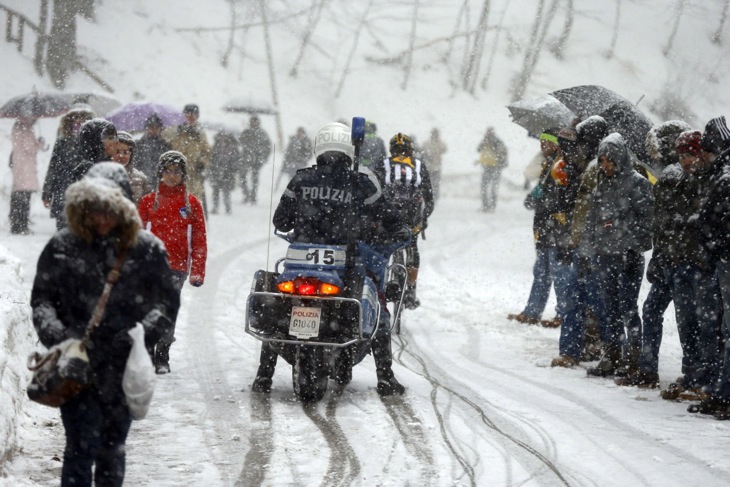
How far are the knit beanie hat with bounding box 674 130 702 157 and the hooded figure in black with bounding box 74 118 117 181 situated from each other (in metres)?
4.25

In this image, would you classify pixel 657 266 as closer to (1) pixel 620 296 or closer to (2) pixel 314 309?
(1) pixel 620 296

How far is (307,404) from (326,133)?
79.3 inches

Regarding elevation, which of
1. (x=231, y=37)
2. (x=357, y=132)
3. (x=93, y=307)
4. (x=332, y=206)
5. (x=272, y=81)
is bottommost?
(x=93, y=307)

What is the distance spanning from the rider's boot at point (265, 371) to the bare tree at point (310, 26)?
36833mm

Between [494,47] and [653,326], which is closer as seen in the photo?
[653,326]

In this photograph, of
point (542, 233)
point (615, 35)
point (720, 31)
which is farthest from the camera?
point (720, 31)

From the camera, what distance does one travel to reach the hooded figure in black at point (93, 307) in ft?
16.1

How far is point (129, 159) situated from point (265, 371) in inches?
78.6

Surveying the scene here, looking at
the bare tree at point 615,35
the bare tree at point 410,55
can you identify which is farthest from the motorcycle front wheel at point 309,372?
the bare tree at point 615,35

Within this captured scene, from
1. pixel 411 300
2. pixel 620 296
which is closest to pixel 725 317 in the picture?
pixel 620 296

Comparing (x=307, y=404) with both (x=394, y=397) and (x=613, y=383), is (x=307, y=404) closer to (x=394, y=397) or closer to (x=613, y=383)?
(x=394, y=397)

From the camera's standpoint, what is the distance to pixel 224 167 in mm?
25609

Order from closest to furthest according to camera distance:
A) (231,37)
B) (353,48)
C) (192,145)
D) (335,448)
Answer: (335,448), (192,145), (231,37), (353,48)

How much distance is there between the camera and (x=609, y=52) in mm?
50188
